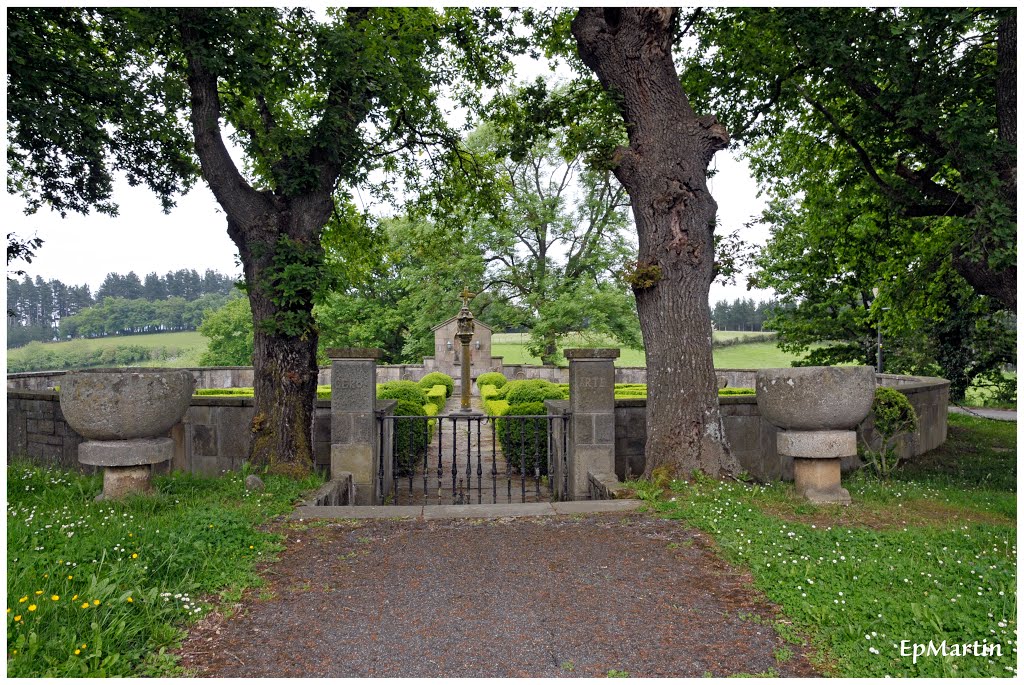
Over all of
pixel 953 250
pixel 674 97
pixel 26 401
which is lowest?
pixel 26 401

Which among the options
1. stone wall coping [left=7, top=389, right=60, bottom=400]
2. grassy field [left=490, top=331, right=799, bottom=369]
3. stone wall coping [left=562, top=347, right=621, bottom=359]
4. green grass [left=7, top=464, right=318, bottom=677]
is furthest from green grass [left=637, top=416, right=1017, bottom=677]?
grassy field [left=490, top=331, right=799, bottom=369]

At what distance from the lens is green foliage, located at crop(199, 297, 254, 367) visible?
34188mm

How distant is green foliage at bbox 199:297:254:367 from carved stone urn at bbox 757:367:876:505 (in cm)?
3295

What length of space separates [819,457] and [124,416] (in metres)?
6.62

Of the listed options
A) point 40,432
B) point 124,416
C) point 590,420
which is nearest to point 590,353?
point 590,420

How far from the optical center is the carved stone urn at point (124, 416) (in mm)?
5477

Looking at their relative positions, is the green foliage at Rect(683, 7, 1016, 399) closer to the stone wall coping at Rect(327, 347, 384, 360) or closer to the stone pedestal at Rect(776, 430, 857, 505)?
the stone pedestal at Rect(776, 430, 857, 505)

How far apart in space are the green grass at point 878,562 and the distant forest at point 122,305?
3728 centimetres

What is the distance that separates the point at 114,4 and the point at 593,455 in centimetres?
729

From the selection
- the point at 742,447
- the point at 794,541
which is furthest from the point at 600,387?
the point at 794,541

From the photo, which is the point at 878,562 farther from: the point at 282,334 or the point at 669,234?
the point at 282,334

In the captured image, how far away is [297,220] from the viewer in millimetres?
7496

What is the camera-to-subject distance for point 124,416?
18.1 ft

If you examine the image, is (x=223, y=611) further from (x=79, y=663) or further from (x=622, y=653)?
(x=622, y=653)
